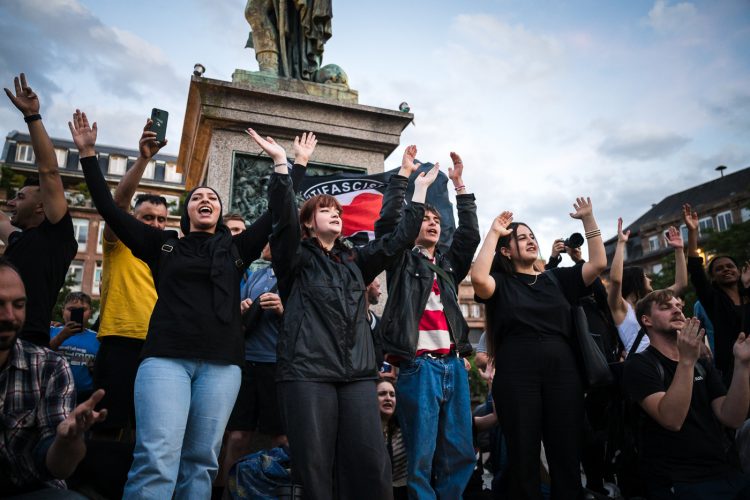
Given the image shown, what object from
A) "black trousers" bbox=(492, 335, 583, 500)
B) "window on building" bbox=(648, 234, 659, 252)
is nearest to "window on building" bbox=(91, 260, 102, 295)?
"black trousers" bbox=(492, 335, 583, 500)

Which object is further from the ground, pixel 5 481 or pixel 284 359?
pixel 284 359

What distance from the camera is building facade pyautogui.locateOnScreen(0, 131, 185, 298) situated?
51344 mm

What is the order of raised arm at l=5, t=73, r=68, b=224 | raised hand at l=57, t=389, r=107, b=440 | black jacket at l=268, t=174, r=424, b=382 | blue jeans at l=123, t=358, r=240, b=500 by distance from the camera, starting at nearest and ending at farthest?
raised hand at l=57, t=389, r=107, b=440 < blue jeans at l=123, t=358, r=240, b=500 < black jacket at l=268, t=174, r=424, b=382 < raised arm at l=5, t=73, r=68, b=224

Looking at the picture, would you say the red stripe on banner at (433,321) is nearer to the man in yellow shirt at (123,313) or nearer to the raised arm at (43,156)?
the man in yellow shirt at (123,313)

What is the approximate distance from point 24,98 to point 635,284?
562 centimetres

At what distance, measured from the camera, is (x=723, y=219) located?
173 ft

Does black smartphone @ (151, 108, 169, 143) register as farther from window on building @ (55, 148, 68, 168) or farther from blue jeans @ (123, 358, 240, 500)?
window on building @ (55, 148, 68, 168)

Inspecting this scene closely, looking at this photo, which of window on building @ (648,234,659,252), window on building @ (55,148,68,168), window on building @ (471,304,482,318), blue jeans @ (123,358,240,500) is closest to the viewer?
blue jeans @ (123,358,240,500)

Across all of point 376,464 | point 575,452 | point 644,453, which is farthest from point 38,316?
point 644,453

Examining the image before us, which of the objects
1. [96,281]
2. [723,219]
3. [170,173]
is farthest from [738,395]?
[170,173]

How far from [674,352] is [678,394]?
573 mm

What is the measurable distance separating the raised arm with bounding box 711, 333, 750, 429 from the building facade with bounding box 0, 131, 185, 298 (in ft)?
156

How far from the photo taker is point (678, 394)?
366 cm

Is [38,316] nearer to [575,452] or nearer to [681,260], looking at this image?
[575,452]
